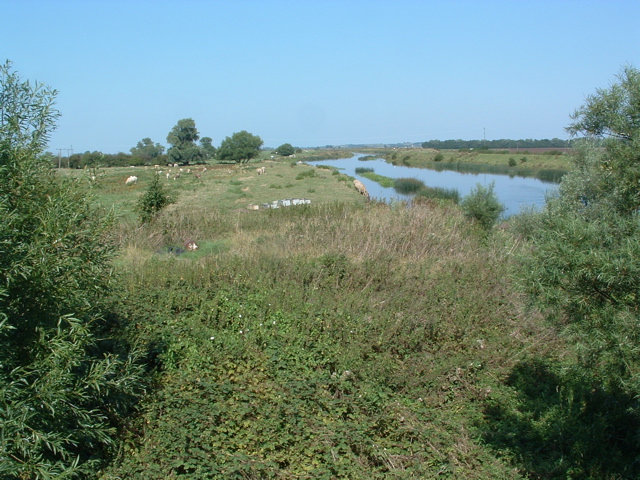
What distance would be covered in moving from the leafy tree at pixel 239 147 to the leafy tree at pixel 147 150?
361 inches

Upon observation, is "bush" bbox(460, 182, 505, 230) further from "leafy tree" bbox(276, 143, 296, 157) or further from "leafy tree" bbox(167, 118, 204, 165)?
"leafy tree" bbox(276, 143, 296, 157)

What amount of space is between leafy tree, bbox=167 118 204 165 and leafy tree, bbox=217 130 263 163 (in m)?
3.57

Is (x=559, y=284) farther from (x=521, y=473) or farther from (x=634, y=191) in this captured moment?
(x=521, y=473)

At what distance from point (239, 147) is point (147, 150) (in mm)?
17133

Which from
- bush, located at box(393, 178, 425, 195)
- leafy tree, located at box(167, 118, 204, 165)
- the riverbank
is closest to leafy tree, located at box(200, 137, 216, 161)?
leafy tree, located at box(167, 118, 204, 165)

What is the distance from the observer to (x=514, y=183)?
42500 millimetres

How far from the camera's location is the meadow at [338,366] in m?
4.58

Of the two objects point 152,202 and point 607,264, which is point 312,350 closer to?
point 607,264

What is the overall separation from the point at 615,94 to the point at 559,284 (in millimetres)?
1868

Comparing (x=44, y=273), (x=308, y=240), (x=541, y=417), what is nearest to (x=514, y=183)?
(x=308, y=240)

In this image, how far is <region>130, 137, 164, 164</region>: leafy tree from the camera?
232ft

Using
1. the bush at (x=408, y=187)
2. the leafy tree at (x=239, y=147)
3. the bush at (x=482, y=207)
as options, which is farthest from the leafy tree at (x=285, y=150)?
the bush at (x=482, y=207)

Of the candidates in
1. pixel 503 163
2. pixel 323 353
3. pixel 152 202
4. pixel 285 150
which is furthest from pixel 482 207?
pixel 285 150

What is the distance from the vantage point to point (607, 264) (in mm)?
3295
